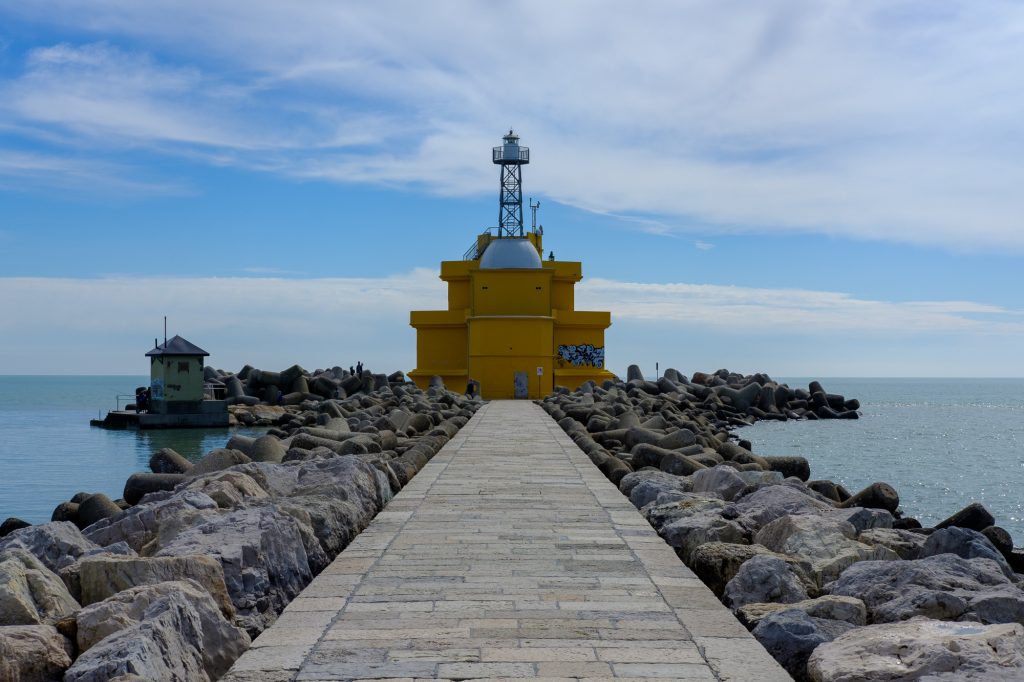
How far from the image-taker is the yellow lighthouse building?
31.7 metres

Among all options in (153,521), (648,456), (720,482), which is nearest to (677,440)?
(648,456)

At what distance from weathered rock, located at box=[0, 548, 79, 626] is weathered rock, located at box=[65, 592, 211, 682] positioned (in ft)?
2.28

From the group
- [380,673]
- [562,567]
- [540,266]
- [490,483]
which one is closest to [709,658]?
[380,673]

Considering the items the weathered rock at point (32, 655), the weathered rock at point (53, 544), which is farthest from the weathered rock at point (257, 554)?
the weathered rock at point (53, 544)

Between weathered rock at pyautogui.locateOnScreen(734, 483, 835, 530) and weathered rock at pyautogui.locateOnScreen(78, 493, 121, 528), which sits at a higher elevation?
weathered rock at pyautogui.locateOnScreen(734, 483, 835, 530)

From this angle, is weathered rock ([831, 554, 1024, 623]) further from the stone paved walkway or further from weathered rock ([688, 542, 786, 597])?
the stone paved walkway

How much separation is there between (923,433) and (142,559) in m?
38.8

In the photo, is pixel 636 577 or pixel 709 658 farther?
pixel 636 577

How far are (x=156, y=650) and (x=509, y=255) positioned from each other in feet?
99.4

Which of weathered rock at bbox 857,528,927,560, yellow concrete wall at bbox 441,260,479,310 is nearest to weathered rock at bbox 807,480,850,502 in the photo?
weathered rock at bbox 857,528,927,560

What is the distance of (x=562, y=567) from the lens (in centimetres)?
608

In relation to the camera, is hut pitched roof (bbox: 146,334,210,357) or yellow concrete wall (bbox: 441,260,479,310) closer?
hut pitched roof (bbox: 146,334,210,357)

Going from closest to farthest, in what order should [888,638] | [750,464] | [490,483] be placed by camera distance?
[888,638]
[490,483]
[750,464]

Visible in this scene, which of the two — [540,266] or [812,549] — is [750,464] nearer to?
[812,549]
